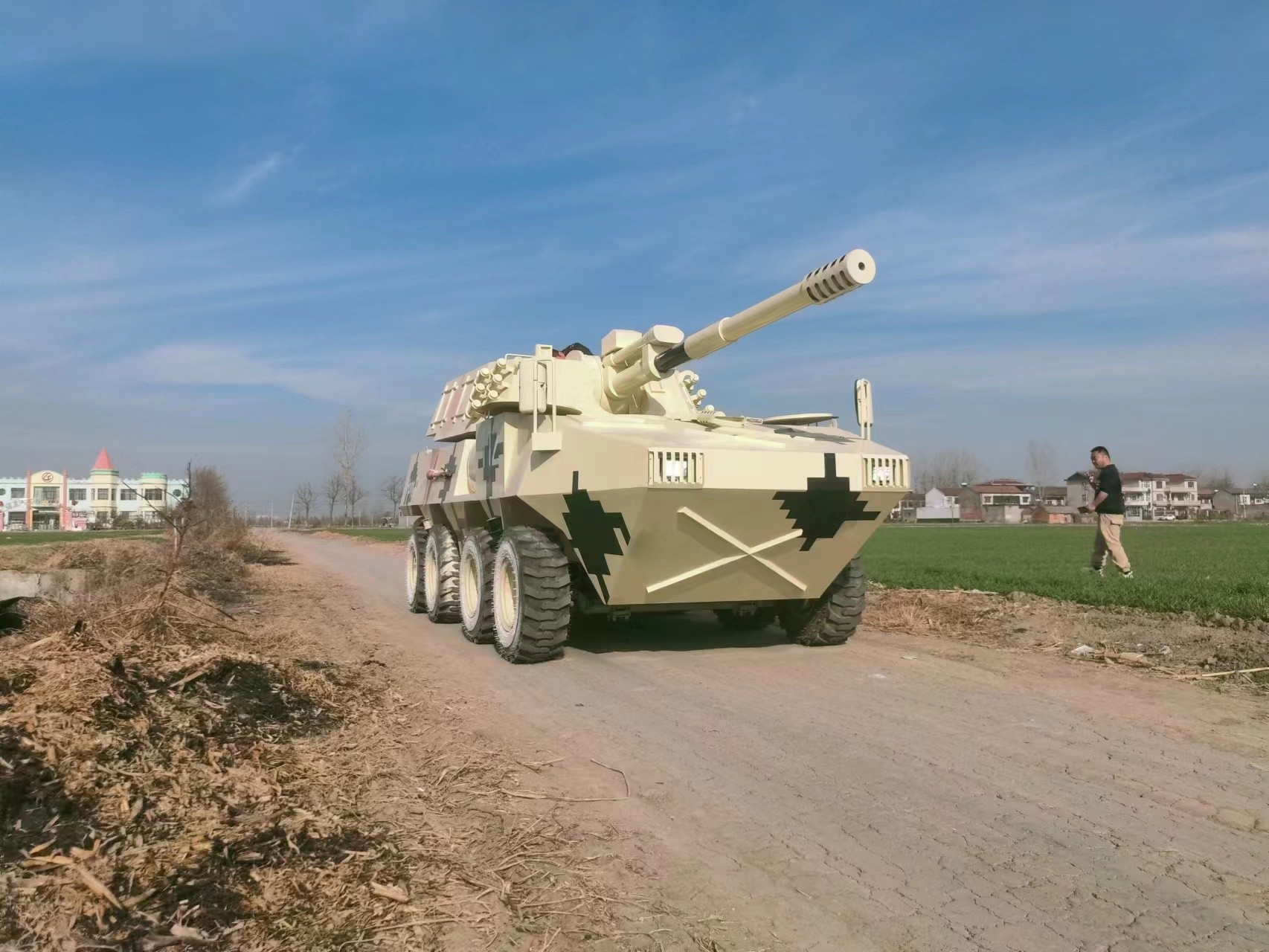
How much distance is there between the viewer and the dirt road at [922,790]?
117 inches

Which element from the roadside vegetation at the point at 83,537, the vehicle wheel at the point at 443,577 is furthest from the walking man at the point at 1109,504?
the roadside vegetation at the point at 83,537

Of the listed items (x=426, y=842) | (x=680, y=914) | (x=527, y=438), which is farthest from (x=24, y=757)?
(x=527, y=438)

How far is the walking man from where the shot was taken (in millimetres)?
11000

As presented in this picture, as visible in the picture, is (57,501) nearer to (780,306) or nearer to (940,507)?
(940,507)

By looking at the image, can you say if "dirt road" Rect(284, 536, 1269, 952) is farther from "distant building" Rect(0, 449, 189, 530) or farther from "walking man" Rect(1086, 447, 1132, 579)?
"distant building" Rect(0, 449, 189, 530)

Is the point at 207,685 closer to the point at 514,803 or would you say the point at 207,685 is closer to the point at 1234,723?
the point at 514,803

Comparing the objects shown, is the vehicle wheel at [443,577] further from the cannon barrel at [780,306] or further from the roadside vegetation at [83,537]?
the roadside vegetation at [83,537]

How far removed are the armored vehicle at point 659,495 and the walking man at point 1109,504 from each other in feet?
14.1

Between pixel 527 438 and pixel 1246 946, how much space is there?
6305 millimetres

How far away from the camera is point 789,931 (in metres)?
2.88

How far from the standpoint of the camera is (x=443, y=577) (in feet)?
35.4

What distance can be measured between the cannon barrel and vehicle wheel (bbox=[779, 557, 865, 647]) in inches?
89.7

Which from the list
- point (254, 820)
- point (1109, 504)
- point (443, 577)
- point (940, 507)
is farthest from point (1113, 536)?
point (940, 507)

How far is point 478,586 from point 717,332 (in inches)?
138
